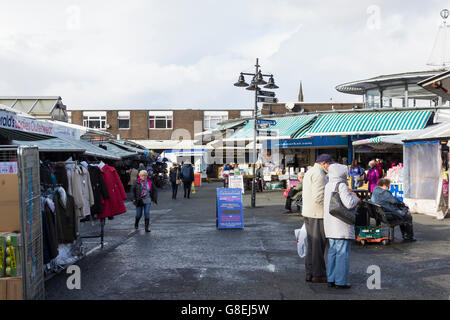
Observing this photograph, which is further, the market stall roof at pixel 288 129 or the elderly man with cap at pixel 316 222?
the market stall roof at pixel 288 129

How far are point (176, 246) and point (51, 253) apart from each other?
12.3ft

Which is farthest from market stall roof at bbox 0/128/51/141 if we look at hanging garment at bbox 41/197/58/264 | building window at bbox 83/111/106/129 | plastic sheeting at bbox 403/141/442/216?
building window at bbox 83/111/106/129

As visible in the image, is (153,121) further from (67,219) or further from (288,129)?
(67,219)

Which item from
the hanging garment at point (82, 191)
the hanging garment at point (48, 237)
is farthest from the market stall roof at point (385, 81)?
the hanging garment at point (48, 237)

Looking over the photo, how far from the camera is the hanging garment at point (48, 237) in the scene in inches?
246

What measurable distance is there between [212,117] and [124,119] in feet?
36.5

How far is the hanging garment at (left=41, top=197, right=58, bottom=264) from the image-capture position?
6.25 m

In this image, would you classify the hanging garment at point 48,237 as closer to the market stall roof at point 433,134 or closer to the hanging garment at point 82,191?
the hanging garment at point 82,191

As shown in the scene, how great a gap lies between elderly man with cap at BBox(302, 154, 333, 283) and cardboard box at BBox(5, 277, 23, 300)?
3.97 metres

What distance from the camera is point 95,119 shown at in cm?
5575

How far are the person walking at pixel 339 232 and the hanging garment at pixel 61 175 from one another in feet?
14.7

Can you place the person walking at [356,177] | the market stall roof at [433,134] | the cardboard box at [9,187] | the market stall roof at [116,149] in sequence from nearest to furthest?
1. the cardboard box at [9,187]
2. the market stall roof at [433,134]
3. the person walking at [356,177]
4. the market stall roof at [116,149]

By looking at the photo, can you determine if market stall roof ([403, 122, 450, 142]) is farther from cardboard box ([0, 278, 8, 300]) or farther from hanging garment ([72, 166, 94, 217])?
cardboard box ([0, 278, 8, 300])

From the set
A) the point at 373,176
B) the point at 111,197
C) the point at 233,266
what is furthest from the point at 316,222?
the point at 373,176
